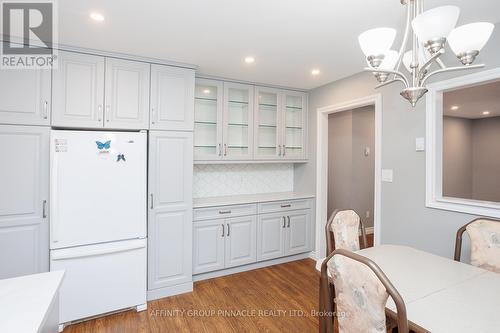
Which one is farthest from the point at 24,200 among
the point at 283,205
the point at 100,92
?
the point at 283,205

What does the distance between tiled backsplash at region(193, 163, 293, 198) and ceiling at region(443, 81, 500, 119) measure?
7.67 ft

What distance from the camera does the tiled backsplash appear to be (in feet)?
11.5

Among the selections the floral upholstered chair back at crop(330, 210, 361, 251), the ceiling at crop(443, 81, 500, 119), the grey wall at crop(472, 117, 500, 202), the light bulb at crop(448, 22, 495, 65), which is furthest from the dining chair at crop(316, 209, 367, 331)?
the grey wall at crop(472, 117, 500, 202)

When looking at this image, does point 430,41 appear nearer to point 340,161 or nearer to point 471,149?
point 340,161

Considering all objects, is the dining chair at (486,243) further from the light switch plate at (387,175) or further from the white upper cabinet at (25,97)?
the white upper cabinet at (25,97)

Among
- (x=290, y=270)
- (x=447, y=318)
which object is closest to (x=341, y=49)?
(x=447, y=318)

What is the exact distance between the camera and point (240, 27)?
6.56 ft

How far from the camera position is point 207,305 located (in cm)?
255

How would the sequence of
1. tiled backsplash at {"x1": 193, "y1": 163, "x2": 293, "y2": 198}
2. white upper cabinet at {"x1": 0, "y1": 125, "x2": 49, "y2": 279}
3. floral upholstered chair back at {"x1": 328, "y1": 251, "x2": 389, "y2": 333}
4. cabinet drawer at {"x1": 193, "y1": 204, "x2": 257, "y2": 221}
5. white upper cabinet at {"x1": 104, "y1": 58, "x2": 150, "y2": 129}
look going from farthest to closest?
tiled backsplash at {"x1": 193, "y1": 163, "x2": 293, "y2": 198} < cabinet drawer at {"x1": 193, "y1": 204, "x2": 257, "y2": 221} < white upper cabinet at {"x1": 104, "y1": 58, "x2": 150, "y2": 129} < white upper cabinet at {"x1": 0, "y1": 125, "x2": 49, "y2": 279} < floral upholstered chair back at {"x1": 328, "y1": 251, "x2": 389, "y2": 333}

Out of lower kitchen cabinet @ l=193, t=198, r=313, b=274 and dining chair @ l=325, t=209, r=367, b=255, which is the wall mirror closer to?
lower kitchen cabinet @ l=193, t=198, r=313, b=274

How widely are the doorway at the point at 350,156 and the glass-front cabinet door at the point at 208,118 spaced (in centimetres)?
225

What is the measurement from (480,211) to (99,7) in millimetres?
3092

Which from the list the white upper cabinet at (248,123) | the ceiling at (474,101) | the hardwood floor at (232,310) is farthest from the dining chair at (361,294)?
the ceiling at (474,101)

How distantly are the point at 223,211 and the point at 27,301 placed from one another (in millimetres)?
2162
